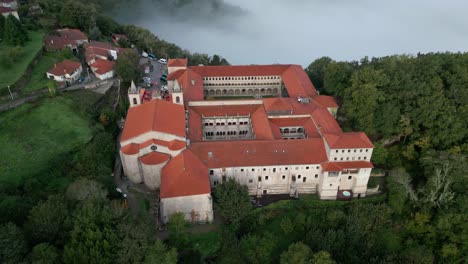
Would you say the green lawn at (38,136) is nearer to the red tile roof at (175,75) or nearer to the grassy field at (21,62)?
the grassy field at (21,62)

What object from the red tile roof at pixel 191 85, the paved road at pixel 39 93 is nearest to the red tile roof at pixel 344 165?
the red tile roof at pixel 191 85

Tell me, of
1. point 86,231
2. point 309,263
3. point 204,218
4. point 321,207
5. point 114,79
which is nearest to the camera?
point 86,231

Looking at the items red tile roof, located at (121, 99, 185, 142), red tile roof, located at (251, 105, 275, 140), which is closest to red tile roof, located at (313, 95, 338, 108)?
red tile roof, located at (251, 105, 275, 140)

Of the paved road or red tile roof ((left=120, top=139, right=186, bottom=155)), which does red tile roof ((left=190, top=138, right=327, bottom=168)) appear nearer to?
red tile roof ((left=120, top=139, right=186, bottom=155))

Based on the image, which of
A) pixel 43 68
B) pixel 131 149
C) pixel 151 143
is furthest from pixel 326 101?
pixel 43 68

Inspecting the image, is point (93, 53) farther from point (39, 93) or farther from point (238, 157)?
point (238, 157)

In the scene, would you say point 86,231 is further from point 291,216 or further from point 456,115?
point 456,115

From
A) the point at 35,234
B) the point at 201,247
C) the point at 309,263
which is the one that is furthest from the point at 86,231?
the point at 309,263
